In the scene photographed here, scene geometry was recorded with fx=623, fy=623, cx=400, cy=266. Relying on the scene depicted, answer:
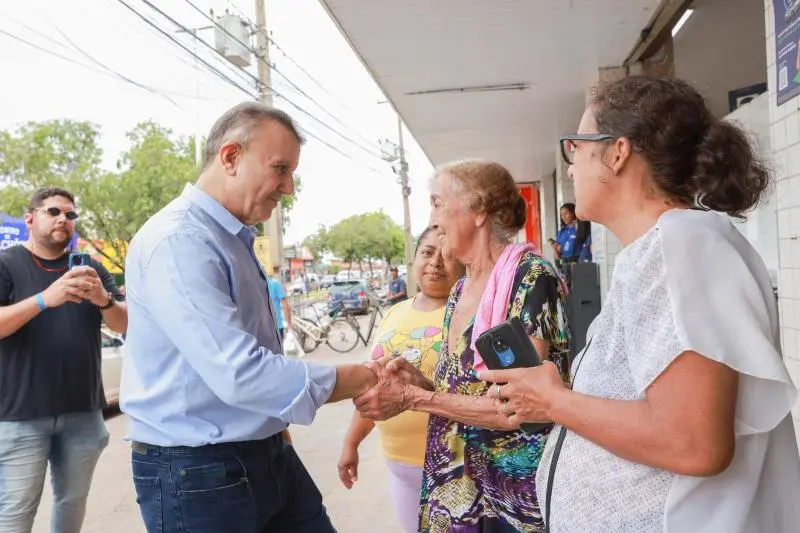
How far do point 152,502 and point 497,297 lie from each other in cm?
121

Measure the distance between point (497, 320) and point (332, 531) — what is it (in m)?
1.10

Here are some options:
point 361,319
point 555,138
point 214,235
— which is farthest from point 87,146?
point 214,235

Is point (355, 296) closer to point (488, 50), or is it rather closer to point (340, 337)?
point (340, 337)

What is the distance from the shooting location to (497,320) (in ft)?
6.14

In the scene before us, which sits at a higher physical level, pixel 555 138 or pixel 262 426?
pixel 555 138

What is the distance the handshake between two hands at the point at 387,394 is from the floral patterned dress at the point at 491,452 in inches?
5.6

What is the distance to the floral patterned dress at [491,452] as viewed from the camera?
1806 millimetres

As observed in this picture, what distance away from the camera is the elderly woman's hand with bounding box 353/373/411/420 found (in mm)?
1985

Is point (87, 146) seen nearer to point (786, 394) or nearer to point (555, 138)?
point (555, 138)

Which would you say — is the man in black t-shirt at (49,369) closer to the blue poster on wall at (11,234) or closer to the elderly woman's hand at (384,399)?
the elderly woman's hand at (384,399)

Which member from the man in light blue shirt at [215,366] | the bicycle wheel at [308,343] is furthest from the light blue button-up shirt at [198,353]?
the bicycle wheel at [308,343]

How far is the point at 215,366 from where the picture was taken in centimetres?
172

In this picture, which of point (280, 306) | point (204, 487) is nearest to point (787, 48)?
point (204, 487)

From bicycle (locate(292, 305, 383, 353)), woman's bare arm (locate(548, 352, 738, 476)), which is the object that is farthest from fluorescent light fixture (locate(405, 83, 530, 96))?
bicycle (locate(292, 305, 383, 353))
